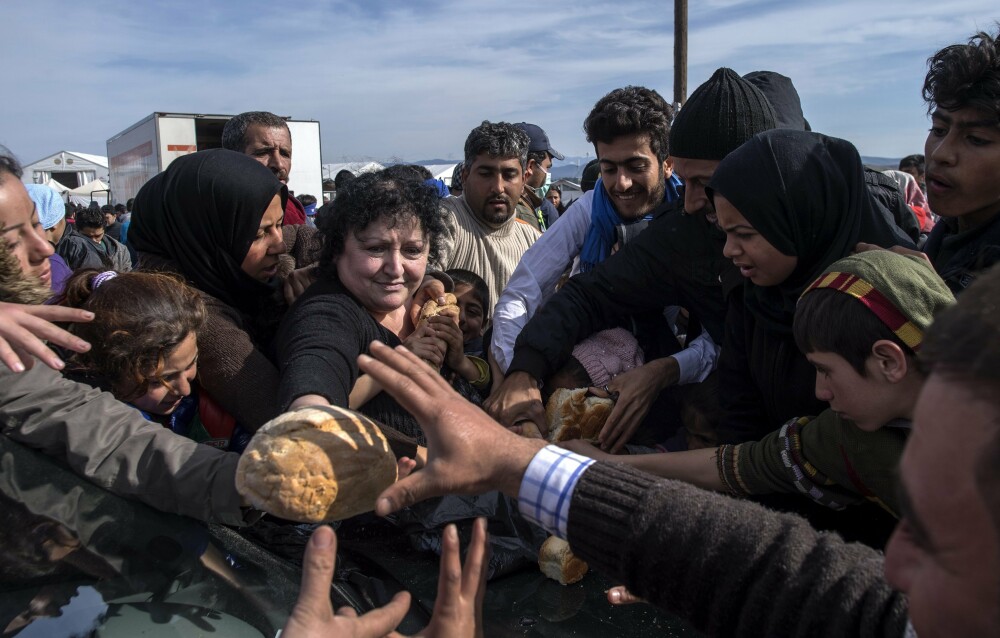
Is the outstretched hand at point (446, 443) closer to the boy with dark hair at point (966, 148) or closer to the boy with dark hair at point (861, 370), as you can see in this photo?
the boy with dark hair at point (861, 370)

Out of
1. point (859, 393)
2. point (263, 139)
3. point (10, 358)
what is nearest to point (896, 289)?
point (859, 393)

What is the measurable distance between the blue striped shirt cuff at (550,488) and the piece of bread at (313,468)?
0.36 metres

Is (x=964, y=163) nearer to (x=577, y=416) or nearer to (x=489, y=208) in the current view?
(x=577, y=416)

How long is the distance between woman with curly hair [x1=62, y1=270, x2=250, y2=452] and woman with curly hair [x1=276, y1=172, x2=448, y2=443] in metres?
0.29

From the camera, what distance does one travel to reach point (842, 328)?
177cm

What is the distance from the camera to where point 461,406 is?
150 centimetres

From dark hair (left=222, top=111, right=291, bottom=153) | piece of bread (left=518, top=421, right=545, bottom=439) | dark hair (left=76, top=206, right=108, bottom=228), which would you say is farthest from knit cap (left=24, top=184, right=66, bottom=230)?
dark hair (left=76, top=206, right=108, bottom=228)

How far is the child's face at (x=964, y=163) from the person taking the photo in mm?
2416

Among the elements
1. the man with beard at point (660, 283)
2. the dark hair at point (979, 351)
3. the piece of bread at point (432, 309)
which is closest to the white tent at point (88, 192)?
the piece of bread at point (432, 309)

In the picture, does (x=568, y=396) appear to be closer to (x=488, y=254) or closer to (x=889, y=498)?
(x=889, y=498)

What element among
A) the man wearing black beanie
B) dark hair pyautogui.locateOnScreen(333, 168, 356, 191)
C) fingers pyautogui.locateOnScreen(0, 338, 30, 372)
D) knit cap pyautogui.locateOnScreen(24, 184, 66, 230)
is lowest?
fingers pyautogui.locateOnScreen(0, 338, 30, 372)

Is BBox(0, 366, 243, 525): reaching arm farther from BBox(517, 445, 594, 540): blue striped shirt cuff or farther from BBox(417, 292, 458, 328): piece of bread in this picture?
BBox(417, 292, 458, 328): piece of bread

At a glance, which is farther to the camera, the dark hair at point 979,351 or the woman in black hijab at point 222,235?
the woman in black hijab at point 222,235

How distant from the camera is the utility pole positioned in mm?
11945
